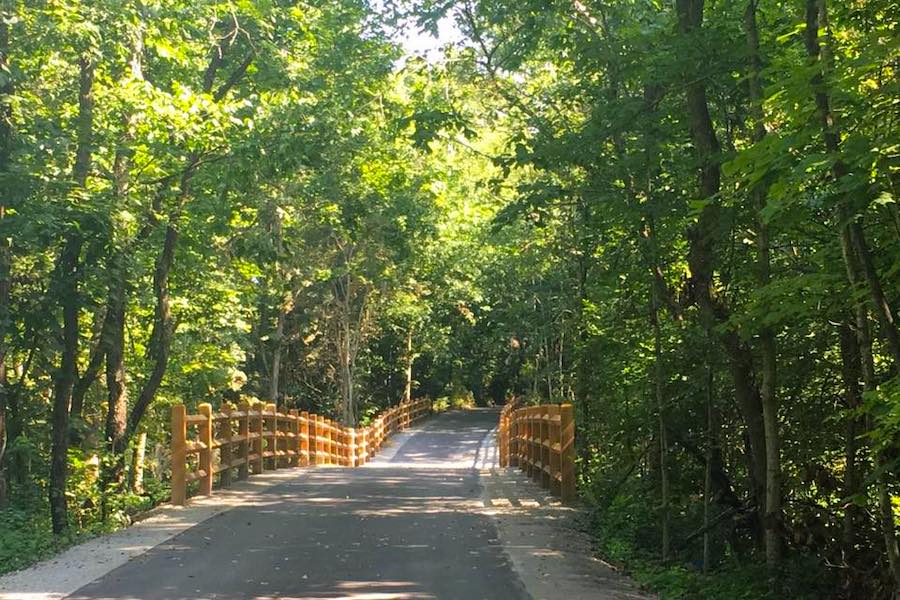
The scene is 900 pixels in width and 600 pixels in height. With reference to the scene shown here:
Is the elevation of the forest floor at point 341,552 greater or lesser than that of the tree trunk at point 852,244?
lesser

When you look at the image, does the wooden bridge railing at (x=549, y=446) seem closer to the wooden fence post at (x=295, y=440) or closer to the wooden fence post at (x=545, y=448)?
the wooden fence post at (x=545, y=448)

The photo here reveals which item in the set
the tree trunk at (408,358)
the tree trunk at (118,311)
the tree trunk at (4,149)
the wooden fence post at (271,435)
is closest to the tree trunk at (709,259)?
the tree trunk at (118,311)

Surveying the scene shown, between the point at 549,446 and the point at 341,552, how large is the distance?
17.6 ft

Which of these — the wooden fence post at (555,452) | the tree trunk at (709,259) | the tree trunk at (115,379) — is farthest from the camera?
the tree trunk at (115,379)

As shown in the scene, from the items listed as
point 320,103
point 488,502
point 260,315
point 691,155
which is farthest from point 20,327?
point 260,315

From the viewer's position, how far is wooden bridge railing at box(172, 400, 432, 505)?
11016 mm

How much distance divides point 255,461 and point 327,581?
9.17 m

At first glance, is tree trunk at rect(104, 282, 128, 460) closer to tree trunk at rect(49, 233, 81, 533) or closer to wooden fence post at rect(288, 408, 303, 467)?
tree trunk at rect(49, 233, 81, 533)

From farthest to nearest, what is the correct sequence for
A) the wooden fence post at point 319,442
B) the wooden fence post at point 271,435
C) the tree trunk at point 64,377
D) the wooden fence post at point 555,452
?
the wooden fence post at point 319,442 → the wooden fence post at point 271,435 → the wooden fence post at point 555,452 → the tree trunk at point 64,377

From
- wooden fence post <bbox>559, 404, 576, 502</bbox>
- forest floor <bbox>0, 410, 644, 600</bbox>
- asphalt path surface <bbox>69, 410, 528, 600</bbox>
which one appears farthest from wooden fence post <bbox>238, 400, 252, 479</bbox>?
wooden fence post <bbox>559, 404, 576, 502</bbox>

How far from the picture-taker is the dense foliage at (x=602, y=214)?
18.4ft

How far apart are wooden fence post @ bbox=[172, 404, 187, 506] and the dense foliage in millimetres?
735

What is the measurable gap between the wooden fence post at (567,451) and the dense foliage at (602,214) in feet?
1.33

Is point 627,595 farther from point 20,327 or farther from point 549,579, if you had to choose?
point 20,327
